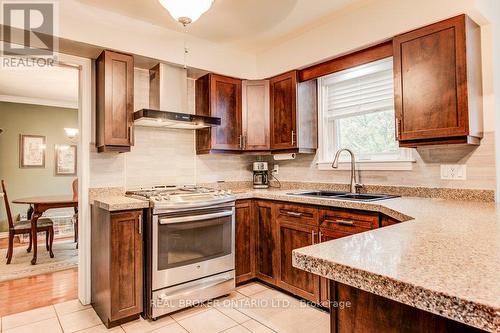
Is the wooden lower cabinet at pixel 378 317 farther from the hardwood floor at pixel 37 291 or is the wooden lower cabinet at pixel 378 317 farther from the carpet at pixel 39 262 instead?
the carpet at pixel 39 262

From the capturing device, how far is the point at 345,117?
312 cm

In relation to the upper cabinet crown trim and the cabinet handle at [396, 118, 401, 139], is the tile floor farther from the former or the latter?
the upper cabinet crown trim

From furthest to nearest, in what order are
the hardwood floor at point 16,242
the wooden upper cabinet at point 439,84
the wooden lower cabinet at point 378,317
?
the hardwood floor at point 16,242 → the wooden upper cabinet at point 439,84 → the wooden lower cabinet at point 378,317

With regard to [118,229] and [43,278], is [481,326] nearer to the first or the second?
[118,229]

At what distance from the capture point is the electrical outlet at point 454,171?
2.20m

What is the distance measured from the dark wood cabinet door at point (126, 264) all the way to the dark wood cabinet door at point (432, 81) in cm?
214

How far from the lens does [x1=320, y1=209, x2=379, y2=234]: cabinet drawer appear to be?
6.93 feet

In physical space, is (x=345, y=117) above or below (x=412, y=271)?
above

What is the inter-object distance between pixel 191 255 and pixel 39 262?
2.54 m

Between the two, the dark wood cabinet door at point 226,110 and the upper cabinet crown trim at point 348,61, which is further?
the dark wood cabinet door at point 226,110

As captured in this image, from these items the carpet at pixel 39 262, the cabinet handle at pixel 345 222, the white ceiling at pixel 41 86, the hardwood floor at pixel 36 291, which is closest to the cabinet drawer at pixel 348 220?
the cabinet handle at pixel 345 222

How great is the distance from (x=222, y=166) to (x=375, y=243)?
106 inches

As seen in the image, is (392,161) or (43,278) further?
(43,278)

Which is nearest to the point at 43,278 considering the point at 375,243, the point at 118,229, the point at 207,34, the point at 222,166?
the point at 118,229
